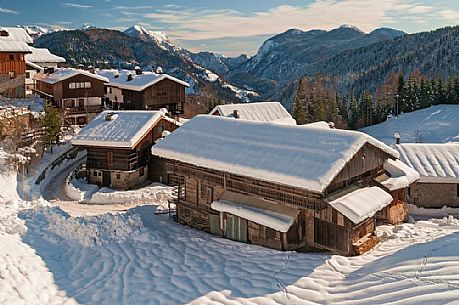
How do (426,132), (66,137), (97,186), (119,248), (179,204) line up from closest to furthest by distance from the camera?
1. (119,248)
2. (179,204)
3. (97,186)
4. (66,137)
5. (426,132)

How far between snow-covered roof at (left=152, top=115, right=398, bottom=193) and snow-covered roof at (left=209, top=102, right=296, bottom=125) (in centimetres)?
1539

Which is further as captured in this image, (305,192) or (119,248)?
(119,248)

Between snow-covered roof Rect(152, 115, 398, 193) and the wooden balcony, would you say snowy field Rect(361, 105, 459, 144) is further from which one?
snow-covered roof Rect(152, 115, 398, 193)

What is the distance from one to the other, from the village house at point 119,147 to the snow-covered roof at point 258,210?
10053mm

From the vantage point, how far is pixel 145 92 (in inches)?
→ 1532

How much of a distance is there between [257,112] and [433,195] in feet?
53.0

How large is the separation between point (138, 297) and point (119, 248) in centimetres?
382

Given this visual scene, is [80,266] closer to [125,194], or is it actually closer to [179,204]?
[179,204]

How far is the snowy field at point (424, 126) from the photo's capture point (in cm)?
4541

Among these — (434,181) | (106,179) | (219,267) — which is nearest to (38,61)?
(106,179)

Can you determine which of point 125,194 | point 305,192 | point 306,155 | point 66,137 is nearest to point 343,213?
point 305,192

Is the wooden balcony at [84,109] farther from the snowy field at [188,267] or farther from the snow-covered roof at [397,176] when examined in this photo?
the snow-covered roof at [397,176]

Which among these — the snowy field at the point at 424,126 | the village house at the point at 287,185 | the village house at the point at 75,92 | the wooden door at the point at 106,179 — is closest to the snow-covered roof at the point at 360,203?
the village house at the point at 287,185

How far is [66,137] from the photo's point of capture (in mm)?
32531
